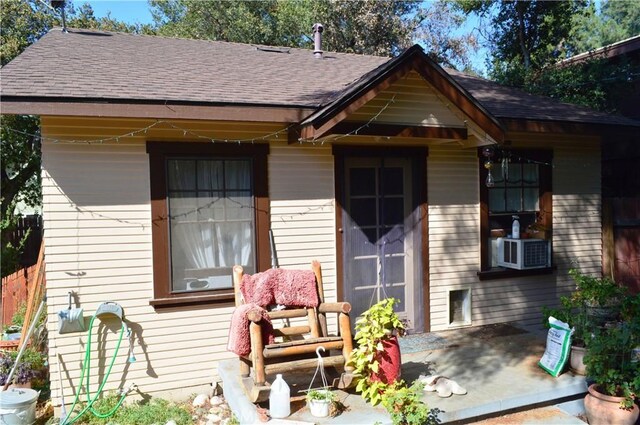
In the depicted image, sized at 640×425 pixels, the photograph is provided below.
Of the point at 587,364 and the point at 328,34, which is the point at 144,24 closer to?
the point at 328,34

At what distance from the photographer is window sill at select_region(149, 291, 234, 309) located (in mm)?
4828

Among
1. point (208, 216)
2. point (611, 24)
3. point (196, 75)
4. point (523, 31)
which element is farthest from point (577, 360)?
point (611, 24)

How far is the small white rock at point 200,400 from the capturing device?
471 centimetres

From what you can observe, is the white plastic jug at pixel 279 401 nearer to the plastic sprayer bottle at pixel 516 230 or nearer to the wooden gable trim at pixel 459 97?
the wooden gable trim at pixel 459 97

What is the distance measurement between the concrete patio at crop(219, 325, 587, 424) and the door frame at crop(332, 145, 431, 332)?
0.81 m

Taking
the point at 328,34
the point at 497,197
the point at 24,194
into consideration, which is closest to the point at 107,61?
the point at 497,197

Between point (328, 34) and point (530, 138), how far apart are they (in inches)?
459

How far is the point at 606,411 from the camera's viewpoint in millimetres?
3859

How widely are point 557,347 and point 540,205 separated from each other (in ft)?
9.09

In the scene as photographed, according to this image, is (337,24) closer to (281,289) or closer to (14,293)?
(14,293)

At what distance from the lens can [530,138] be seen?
6496 millimetres

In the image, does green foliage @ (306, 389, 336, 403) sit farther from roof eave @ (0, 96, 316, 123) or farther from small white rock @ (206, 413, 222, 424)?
roof eave @ (0, 96, 316, 123)

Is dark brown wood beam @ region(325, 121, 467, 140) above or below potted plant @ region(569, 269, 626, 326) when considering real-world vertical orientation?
above

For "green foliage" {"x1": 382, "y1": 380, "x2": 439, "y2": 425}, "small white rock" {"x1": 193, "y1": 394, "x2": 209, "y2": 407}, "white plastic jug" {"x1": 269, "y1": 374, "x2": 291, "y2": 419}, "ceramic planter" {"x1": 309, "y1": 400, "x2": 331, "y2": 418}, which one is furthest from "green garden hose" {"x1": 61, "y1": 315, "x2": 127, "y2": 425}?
"green foliage" {"x1": 382, "y1": 380, "x2": 439, "y2": 425}
